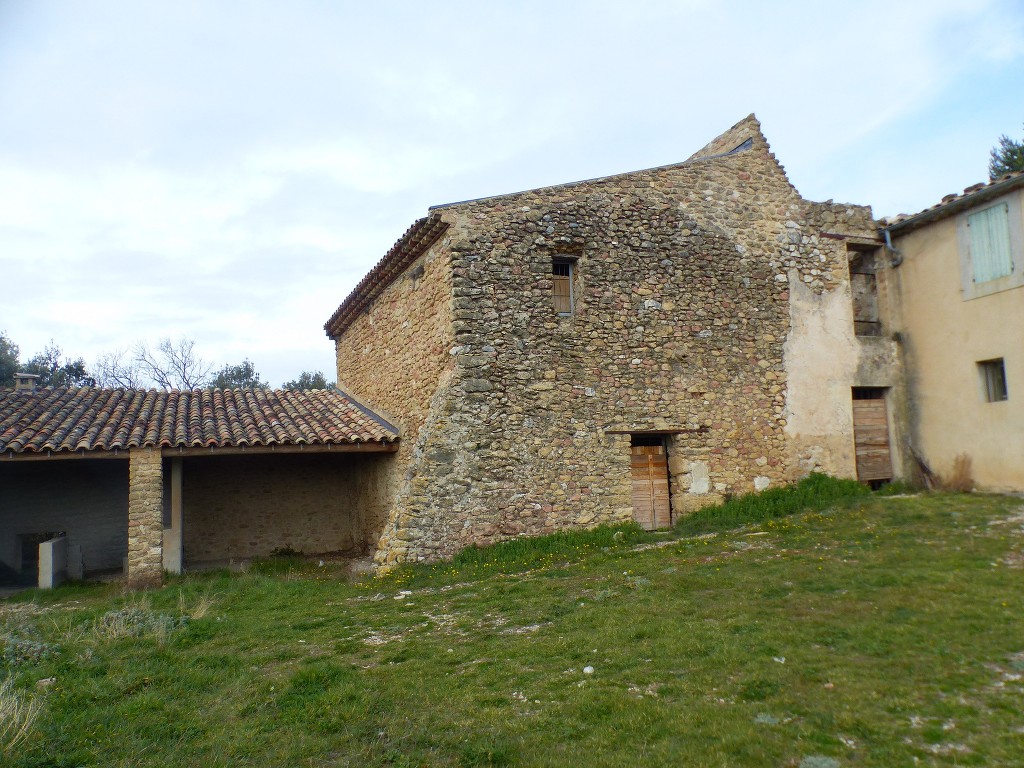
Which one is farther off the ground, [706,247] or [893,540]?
[706,247]

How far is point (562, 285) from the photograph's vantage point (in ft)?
38.4

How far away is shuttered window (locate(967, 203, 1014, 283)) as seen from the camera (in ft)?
37.4

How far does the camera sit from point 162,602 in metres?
9.38

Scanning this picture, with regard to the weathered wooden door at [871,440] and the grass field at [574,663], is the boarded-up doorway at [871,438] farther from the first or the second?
the grass field at [574,663]

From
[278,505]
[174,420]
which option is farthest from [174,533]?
[278,505]

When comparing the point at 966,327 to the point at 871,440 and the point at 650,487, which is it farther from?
the point at 650,487

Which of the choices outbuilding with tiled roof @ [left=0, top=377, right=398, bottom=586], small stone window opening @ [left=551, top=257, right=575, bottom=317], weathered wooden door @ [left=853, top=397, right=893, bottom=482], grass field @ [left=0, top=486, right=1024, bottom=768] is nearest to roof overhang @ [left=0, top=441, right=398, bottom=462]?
outbuilding with tiled roof @ [left=0, top=377, right=398, bottom=586]

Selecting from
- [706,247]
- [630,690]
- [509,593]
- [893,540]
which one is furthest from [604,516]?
[630,690]

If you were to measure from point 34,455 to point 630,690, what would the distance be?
9.95 meters

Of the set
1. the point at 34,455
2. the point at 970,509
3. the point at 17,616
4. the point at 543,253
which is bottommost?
the point at 17,616

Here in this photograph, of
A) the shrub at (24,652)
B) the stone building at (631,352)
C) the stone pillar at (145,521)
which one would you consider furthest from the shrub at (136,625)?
the stone building at (631,352)

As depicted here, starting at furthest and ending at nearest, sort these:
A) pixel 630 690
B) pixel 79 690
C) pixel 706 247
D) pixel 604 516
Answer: pixel 706 247 → pixel 604 516 → pixel 79 690 → pixel 630 690

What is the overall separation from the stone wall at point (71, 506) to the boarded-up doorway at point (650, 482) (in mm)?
10157

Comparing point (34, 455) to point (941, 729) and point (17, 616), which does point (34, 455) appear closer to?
point (17, 616)
